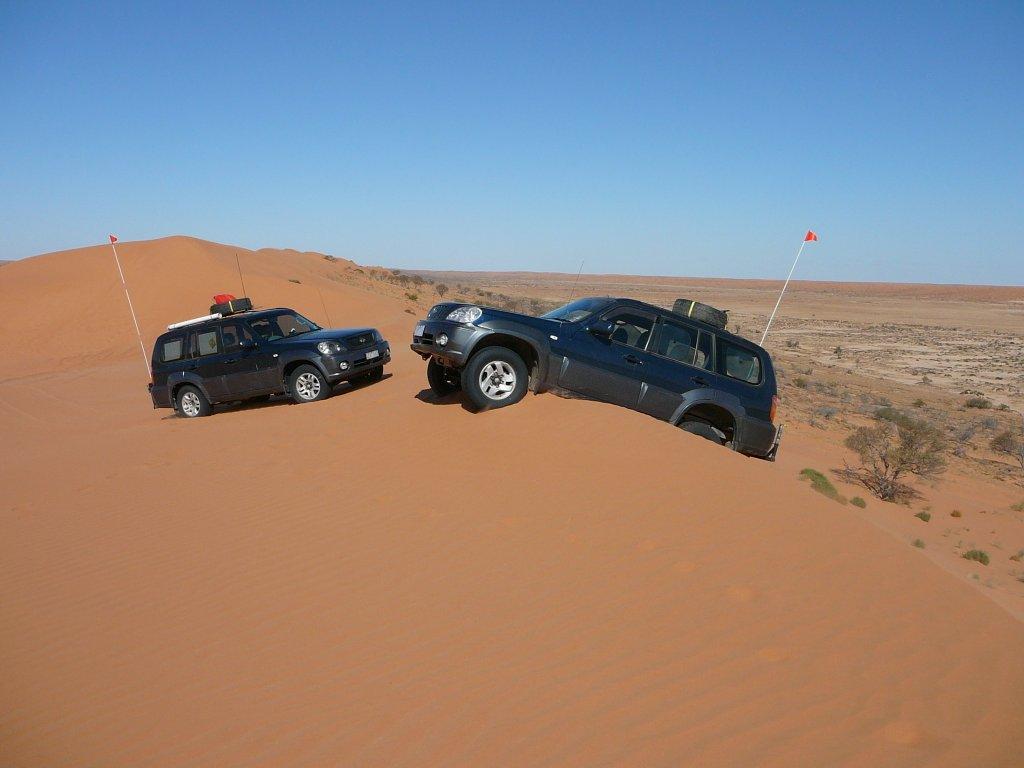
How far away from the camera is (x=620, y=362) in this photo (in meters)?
7.31

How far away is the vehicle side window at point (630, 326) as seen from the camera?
7452 mm

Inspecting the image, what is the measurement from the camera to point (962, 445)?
17.3 metres

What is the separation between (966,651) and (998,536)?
9.61 metres

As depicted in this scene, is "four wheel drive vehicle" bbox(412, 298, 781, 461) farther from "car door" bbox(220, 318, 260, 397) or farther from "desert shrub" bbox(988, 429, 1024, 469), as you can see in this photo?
"desert shrub" bbox(988, 429, 1024, 469)

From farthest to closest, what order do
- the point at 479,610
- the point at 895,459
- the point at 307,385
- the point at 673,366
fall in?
the point at 895,459 → the point at 307,385 → the point at 673,366 → the point at 479,610

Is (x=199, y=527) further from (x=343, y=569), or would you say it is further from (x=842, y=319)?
(x=842, y=319)

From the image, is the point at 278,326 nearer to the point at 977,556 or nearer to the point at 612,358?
the point at 612,358

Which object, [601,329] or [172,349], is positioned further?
[172,349]

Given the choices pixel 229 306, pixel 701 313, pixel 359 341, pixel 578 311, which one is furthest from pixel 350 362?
pixel 701 313

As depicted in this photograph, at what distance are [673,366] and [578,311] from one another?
1364 mm

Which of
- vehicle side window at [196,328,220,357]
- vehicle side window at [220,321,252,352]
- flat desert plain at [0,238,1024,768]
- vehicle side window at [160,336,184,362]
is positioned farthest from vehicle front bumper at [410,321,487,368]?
vehicle side window at [160,336,184,362]

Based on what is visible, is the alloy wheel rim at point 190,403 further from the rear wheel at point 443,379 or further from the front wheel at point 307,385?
the rear wheel at point 443,379

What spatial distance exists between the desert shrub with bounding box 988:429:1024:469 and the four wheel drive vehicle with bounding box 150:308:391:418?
17.2 meters

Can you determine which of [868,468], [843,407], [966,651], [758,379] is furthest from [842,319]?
[966,651]
